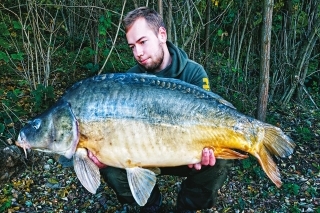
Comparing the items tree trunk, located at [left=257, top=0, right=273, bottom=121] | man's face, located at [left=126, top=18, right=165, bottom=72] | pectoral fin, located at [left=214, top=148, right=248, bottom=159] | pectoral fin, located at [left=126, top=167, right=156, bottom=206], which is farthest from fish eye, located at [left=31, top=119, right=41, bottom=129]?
tree trunk, located at [left=257, top=0, right=273, bottom=121]

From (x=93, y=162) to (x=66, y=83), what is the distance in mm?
2751

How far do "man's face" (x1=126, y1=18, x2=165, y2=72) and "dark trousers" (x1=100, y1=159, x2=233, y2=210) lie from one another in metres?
0.71

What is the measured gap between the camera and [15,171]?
10.2 ft

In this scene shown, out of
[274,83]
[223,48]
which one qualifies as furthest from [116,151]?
[223,48]

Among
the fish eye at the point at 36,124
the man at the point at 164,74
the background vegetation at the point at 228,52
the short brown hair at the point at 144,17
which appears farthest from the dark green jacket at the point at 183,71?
the background vegetation at the point at 228,52

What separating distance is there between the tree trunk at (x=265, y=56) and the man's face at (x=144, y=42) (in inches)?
47.0

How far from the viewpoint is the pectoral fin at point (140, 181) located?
197cm

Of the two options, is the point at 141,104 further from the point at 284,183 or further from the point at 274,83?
the point at 274,83

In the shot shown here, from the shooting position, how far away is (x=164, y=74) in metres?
2.51

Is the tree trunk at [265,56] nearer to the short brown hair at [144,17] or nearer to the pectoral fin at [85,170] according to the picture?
the short brown hair at [144,17]

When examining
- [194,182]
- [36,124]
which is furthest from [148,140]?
[194,182]

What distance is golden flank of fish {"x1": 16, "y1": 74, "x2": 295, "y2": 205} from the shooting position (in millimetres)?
1854

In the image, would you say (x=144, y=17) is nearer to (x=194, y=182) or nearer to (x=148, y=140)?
(x=148, y=140)

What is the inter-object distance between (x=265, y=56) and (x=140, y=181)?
1845 mm
